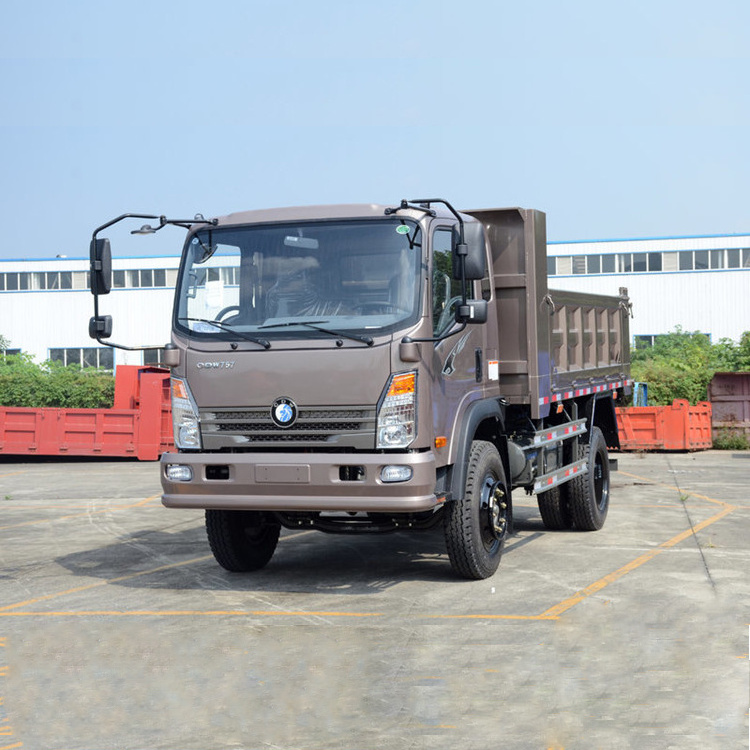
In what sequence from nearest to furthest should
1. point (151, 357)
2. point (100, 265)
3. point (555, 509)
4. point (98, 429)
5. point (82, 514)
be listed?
1. point (100, 265)
2. point (555, 509)
3. point (82, 514)
4. point (98, 429)
5. point (151, 357)

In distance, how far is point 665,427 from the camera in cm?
2356

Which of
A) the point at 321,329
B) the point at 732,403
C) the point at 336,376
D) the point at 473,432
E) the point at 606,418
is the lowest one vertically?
the point at 732,403

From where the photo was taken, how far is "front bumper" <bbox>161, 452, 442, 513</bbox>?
26.1 ft

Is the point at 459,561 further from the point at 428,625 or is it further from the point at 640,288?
the point at 640,288

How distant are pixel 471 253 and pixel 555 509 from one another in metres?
4.73

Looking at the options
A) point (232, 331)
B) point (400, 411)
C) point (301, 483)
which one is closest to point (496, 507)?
point (400, 411)

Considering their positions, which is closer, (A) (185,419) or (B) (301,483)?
(B) (301,483)

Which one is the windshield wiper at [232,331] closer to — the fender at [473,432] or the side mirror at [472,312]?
the side mirror at [472,312]

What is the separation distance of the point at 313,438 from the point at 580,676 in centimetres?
290

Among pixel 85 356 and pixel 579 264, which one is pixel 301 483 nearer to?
pixel 579 264

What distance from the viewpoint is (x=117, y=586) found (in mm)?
9242

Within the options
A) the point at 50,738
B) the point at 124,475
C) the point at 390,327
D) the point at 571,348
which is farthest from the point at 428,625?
the point at 124,475

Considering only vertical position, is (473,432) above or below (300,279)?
below

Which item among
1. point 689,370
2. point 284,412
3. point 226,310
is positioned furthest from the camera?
point 689,370
